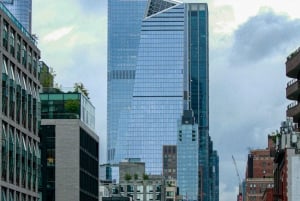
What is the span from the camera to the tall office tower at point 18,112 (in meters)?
99.5

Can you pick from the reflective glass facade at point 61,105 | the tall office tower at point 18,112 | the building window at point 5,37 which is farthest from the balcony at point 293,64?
the reflective glass facade at point 61,105

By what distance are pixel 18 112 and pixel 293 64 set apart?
79.3ft

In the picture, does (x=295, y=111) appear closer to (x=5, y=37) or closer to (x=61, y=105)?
(x=5, y=37)

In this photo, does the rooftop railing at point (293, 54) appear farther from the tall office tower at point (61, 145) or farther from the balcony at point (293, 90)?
the tall office tower at point (61, 145)

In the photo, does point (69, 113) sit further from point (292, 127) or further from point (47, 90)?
point (292, 127)

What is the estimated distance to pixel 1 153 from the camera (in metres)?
97.2

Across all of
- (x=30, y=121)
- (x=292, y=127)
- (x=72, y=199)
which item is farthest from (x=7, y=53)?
(x=72, y=199)

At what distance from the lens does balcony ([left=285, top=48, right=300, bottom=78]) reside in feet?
325

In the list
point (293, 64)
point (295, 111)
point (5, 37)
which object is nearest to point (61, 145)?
point (5, 37)

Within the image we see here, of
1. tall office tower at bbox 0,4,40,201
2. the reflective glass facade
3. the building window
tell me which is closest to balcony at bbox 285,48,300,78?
tall office tower at bbox 0,4,40,201

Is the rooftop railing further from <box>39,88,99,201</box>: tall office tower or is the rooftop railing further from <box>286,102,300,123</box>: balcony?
<box>39,88,99,201</box>: tall office tower

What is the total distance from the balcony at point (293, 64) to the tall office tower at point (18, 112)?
23.2 meters

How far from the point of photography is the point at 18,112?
349ft

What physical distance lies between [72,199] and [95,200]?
26.6m
